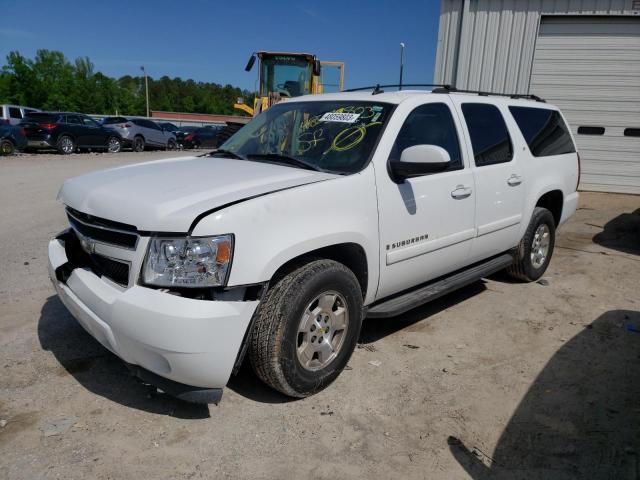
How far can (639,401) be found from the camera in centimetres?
318

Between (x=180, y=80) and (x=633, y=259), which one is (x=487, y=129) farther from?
(x=180, y=80)

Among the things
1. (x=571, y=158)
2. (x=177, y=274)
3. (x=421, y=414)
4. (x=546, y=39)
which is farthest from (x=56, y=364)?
(x=546, y=39)

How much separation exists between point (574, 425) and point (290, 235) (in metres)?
1.95

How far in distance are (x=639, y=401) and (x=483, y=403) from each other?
3.27 ft

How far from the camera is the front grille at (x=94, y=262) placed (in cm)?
Answer: 271

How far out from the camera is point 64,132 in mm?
19156

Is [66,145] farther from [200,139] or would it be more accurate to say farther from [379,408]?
[379,408]

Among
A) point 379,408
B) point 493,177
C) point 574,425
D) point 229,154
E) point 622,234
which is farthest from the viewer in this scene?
point 622,234

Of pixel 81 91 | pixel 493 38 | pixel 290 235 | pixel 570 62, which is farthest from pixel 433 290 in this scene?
pixel 81 91

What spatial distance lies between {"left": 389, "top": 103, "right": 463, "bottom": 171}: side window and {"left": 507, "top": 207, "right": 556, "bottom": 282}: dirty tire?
5.10ft

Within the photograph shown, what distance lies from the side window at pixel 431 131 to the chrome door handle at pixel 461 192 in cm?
16

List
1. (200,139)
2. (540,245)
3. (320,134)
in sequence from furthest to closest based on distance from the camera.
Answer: (200,139) → (540,245) → (320,134)

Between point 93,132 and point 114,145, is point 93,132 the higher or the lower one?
the higher one

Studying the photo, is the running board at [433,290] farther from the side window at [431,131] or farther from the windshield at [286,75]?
the windshield at [286,75]
